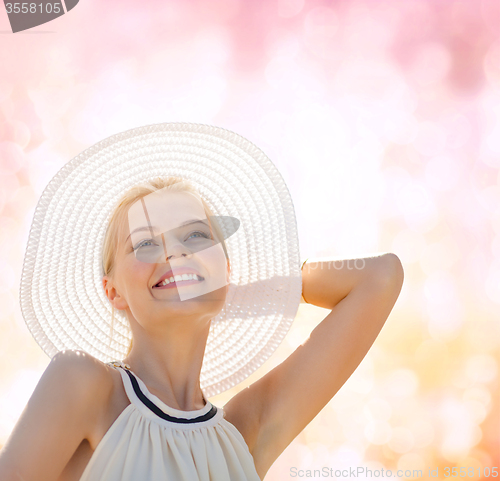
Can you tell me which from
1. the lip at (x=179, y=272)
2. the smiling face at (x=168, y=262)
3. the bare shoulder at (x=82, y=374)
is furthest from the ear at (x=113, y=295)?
the bare shoulder at (x=82, y=374)

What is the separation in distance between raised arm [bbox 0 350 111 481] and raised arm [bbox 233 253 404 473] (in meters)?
0.50

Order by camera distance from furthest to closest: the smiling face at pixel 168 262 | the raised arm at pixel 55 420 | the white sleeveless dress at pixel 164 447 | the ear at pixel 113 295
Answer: the ear at pixel 113 295, the smiling face at pixel 168 262, the white sleeveless dress at pixel 164 447, the raised arm at pixel 55 420

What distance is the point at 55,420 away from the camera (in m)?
0.87

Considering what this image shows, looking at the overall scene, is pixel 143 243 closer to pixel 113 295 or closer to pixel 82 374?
pixel 113 295

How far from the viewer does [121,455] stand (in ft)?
3.17

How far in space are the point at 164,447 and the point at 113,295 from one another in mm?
410

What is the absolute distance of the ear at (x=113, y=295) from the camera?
4.01ft

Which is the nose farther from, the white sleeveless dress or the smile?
the white sleeveless dress

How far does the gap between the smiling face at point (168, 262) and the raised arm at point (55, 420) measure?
0.21 m

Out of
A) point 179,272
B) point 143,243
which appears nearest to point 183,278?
point 179,272

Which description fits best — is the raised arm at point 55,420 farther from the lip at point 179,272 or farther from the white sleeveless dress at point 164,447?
the lip at point 179,272

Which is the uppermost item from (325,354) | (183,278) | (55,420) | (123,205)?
(123,205)

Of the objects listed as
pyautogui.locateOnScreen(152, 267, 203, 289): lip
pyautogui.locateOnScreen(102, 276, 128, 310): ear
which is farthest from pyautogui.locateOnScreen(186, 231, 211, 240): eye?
pyautogui.locateOnScreen(102, 276, 128, 310): ear

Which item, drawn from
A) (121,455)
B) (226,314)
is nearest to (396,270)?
(226,314)
